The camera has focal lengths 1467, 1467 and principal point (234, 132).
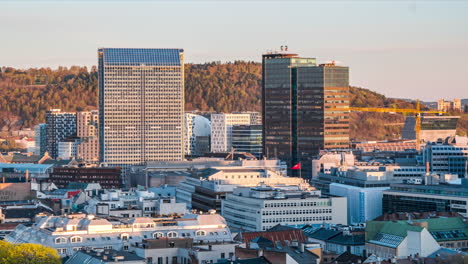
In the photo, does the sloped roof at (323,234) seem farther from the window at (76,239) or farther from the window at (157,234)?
the window at (76,239)

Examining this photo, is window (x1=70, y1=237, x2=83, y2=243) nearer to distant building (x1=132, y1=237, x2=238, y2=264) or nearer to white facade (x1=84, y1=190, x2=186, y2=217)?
distant building (x1=132, y1=237, x2=238, y2=264)

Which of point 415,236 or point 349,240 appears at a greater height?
point 415,236

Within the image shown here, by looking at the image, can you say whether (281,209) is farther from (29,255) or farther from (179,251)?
(29,255)

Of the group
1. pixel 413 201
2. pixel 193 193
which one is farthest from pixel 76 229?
pixel 193 193

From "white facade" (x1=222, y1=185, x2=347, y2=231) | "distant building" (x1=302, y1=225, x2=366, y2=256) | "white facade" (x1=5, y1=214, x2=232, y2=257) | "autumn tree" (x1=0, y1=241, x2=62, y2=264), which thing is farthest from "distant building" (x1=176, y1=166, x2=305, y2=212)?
"autumn tree" (x1=0, y1=241, x2=62, y2=264)

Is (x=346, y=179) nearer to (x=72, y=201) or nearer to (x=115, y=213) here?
(x=72, y=201)

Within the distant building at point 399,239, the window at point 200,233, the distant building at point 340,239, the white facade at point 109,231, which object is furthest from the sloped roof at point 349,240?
the window at point 200,233

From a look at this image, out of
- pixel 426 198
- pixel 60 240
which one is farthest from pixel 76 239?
pixel 426 198
